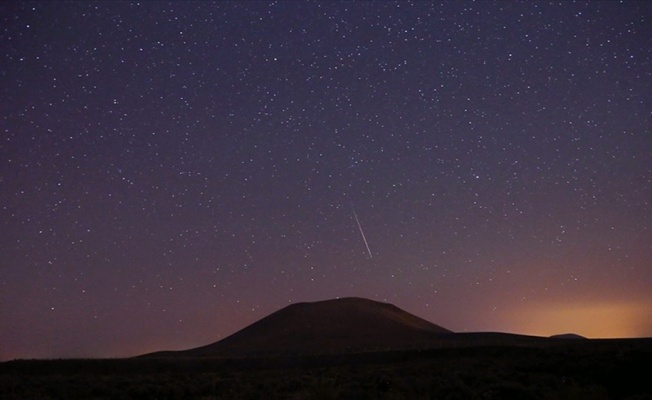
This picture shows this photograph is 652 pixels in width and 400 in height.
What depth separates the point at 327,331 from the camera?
88.7 meters

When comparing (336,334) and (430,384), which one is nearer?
(430,384)

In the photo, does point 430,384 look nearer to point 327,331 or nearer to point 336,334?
point 336,334

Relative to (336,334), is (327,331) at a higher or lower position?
higher

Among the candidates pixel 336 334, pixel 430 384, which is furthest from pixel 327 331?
pixel 430 384

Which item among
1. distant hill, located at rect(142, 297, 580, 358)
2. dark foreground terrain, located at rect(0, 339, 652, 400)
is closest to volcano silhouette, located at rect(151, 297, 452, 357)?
distant hill, located at rect(142, 297, 580, 358)

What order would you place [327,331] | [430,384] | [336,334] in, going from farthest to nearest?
[327,331], [336,334], [430,384]

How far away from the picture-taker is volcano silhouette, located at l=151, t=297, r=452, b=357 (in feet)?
247

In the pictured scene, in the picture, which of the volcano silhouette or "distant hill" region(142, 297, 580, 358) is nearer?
"distant hill" region(142, 297, 580, 358)

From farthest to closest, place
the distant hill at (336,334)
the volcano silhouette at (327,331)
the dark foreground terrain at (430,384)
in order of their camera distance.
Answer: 1. the volcano silhouette at (327,331)
2. the distant hill at (336,334)
3. the dark foreground terrain at (430,384)

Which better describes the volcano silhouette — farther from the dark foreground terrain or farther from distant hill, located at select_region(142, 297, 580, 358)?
the dark foreground terrain

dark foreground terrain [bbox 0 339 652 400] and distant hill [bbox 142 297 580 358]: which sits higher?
distant hill [bbox 142 297 580 358]

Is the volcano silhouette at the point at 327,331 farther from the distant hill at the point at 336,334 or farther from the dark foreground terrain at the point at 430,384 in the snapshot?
the dark foreground terrain at the point at 430,384

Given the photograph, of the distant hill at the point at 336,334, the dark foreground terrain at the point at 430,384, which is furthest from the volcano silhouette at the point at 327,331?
the dark foreground terrain at the point at 430,384

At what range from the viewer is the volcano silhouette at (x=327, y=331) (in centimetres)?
7544
